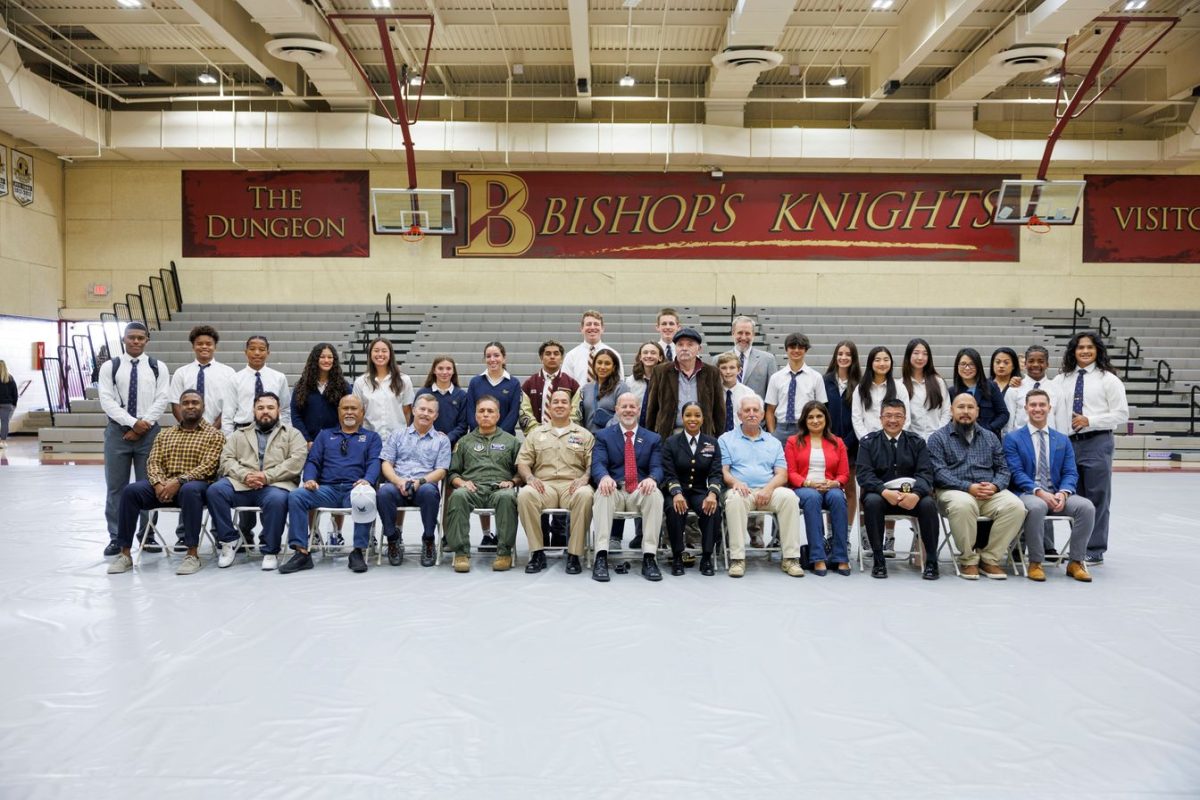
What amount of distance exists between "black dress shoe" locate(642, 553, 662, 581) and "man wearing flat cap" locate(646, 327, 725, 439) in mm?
883

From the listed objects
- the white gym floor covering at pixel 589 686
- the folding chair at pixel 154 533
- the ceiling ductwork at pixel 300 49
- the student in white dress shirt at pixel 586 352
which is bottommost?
the white gym floor covering at pixel 589 686

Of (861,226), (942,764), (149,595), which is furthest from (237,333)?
(942,764)

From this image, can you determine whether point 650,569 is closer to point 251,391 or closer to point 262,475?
point 262,475

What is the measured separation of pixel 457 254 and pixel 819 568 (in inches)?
453

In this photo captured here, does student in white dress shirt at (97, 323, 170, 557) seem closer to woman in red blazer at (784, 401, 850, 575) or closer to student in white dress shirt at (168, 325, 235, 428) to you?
student in white dress shirt at (168, 325, 235, 428)

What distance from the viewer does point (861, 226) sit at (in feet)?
48.6

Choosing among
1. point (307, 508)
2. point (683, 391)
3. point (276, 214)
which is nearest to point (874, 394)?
point (683, 391)

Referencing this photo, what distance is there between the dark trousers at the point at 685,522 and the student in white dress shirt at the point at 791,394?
0.87m

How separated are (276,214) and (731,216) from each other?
341 inches

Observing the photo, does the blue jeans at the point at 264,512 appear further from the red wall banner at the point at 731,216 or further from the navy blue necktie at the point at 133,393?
the red wall banner at the point at 731,216

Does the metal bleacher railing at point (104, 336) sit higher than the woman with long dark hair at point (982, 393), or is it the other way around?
the metal bleacher railing at point (104, 336)

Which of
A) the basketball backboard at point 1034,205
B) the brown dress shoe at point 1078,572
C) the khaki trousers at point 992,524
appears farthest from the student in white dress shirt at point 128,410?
the basketball backboard at point 1034,205

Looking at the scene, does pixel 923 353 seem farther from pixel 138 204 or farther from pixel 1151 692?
pixel 138 204

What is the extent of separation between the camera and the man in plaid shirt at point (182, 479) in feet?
15.8
